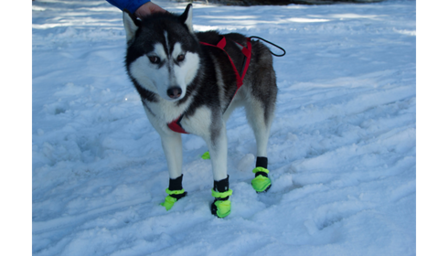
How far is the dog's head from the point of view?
1872 millimetres

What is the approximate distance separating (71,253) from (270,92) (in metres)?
2.06

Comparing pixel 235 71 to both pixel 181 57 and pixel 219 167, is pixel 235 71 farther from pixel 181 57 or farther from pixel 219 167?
pixel 219 167

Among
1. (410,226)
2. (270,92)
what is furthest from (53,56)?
(410,226)

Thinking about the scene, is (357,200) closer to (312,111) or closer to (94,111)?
(312,111)

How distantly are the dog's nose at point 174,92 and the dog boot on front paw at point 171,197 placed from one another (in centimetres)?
97

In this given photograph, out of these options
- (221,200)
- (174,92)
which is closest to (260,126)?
(221,200)


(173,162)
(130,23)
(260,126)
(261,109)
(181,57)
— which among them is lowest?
(173,162)

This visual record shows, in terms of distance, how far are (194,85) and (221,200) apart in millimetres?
918

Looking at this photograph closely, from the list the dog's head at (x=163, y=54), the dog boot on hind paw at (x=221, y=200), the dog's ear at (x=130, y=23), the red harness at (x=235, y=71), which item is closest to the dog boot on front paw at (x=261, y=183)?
the dog boot on hind paw at (x=221, y=200)

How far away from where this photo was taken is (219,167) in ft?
7.54

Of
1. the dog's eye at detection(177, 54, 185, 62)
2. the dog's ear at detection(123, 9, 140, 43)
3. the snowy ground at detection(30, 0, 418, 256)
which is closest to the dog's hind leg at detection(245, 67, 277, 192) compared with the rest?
the snowy ground at detection(30, 0, 418, 256)

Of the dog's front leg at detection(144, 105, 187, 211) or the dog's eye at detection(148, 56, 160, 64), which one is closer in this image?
the dog's eye at detection(148, 56, 160, 64)

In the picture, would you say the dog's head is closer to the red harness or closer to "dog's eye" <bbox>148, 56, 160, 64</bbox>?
"dog's eye" <bbox>148, 56, 160, 64</bbox>
